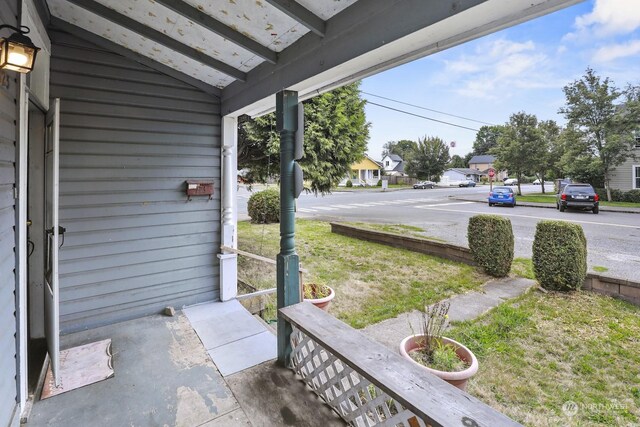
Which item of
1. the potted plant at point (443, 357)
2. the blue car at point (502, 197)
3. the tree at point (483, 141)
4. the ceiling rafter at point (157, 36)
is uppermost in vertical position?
the tree at point (483, 141)

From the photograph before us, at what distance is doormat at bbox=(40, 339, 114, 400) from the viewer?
2.09 m

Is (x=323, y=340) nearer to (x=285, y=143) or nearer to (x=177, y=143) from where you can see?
(x=285, y=143)

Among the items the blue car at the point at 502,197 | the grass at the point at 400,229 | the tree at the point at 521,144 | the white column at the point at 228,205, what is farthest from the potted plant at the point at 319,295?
the tree at the point at 521,144

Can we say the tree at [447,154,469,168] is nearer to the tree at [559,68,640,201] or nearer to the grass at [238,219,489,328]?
the tree at [559,68,640,201]

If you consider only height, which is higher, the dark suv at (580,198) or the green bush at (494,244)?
the dark suv at (580,198)

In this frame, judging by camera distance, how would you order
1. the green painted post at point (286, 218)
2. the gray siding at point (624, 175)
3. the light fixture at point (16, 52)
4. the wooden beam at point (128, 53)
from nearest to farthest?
the light fixture at point (16, 52), the green painted post at point (286, 218), the wooden beam at point (128, 53), the gray siding at point (624, 175)

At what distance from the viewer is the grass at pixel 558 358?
205cm

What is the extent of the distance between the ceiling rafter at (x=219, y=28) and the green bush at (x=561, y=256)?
397cm

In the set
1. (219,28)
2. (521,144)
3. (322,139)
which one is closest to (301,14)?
(219,28)

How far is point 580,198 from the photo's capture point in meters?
11.5

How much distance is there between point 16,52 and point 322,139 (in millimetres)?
3776

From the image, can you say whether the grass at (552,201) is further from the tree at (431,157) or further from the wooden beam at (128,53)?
the wooden beam at (128,53)

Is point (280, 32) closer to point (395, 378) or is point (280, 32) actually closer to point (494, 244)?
point (395, 378)

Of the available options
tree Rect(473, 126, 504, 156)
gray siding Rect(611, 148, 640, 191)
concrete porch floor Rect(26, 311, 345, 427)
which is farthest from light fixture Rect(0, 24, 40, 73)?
tree Rect(473, 126, 504, 156)
